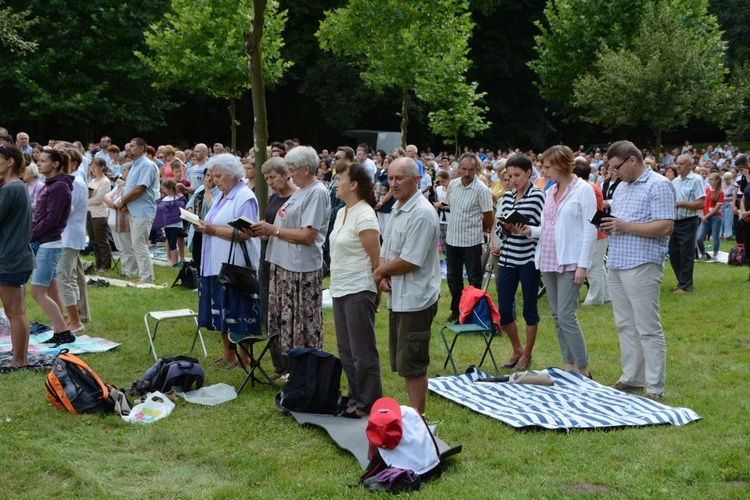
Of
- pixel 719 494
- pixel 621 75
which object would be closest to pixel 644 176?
pixel 719 494

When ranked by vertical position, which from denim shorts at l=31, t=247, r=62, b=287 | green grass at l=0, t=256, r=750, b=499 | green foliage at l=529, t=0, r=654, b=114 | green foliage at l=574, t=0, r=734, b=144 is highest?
green foliage at l=529, t=0, r=654, b=114

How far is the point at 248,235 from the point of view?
702cm

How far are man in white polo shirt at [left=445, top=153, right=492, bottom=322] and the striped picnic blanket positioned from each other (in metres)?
3.91

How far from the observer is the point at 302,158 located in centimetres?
672

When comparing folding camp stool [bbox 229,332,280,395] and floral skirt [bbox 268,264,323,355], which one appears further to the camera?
folding camp stool [bbox 229,332,280,395]

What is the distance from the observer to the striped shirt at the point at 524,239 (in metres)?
7.76

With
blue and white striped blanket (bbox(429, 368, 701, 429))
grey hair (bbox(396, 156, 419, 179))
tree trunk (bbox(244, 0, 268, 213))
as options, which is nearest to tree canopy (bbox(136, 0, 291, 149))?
tree trunk (bbox(244, 0, 268, 213))

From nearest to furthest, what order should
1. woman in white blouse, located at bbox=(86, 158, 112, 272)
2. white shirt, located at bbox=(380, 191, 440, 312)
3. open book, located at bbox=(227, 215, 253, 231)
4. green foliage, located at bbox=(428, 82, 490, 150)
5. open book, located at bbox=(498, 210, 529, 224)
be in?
white shirt, located at bbox=(380, 191, 440, 312) < open book, located at bbox=(227, 215, 253, 231) < open book, located at bbox=(498, 210, 529, 224) < woman in white blouse, located at bbox=(86, 158, 112, 272) < green foliage, located at bbox=(428, 82, 490, 150)

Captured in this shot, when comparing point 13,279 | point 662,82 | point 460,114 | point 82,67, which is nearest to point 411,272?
point 13,279

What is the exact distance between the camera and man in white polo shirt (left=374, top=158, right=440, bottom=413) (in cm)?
550

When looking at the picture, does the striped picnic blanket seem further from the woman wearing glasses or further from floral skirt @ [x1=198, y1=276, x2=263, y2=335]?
floral skirt @ [x1=198, y1=276, x2=263, y2=335]

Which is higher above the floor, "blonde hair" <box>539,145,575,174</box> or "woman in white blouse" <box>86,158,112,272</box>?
"blonde hair" <box>539,145,575,174</box>

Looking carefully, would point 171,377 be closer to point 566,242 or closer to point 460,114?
point 566,242

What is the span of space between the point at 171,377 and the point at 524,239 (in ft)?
11.2
